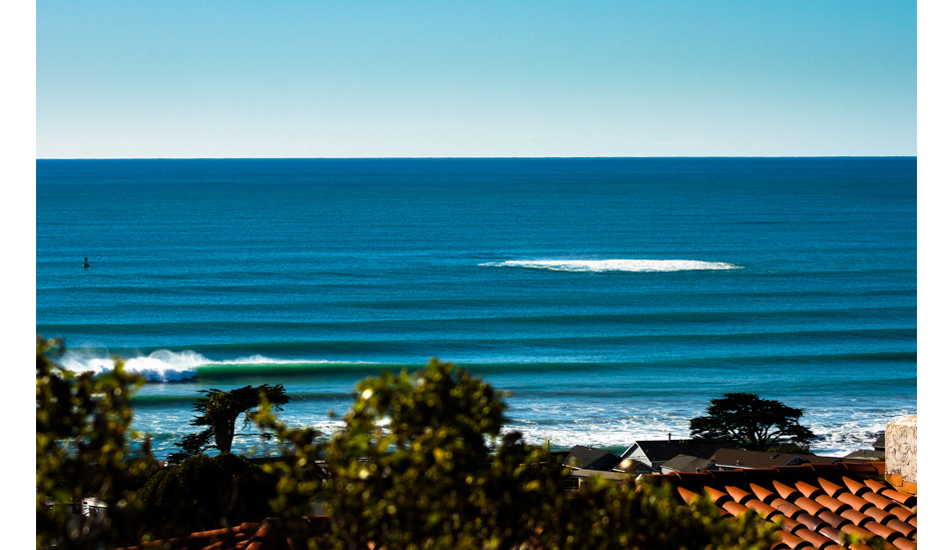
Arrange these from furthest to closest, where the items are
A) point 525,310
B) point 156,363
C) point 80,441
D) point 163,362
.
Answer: point 525,310
point 163,362
point 156,363
point 80,441

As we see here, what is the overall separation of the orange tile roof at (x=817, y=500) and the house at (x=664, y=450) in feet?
49.2

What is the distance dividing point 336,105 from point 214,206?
2624cm

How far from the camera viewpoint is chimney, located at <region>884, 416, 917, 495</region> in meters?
5.59

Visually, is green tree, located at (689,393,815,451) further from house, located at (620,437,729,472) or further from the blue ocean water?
the blue ocean water

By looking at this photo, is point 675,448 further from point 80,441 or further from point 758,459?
point 80,441

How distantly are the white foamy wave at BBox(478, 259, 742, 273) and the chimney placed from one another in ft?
156

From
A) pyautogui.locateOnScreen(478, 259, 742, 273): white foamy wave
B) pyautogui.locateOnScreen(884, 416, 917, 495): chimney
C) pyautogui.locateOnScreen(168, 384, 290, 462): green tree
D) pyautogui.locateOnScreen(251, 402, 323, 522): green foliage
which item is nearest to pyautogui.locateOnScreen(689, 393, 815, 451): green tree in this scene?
pyautogui.locateOnScreen(168, 384, 290, 462): green tree

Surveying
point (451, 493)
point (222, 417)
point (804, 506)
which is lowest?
point (222, 417)

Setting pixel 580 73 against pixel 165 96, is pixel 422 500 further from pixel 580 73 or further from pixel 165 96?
pixel 165 96

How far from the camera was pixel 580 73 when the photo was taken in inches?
3666

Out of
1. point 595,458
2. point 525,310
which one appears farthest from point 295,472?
point 525,310

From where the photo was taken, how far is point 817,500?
5.88 meters

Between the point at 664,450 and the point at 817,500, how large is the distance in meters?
Answer: 16.9
